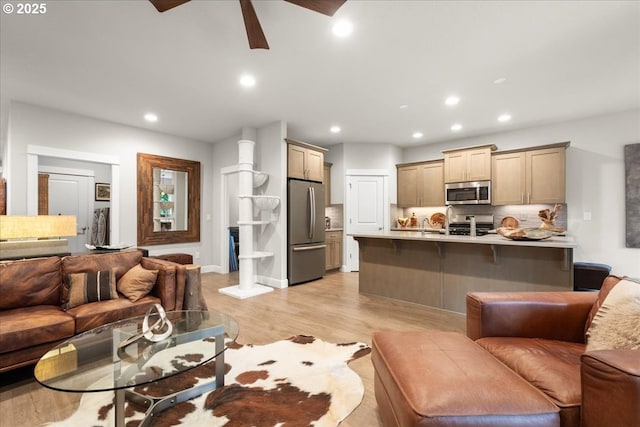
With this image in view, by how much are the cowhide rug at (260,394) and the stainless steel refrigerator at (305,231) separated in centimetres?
243

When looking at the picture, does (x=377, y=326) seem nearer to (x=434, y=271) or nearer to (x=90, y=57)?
(x=434, y=271)

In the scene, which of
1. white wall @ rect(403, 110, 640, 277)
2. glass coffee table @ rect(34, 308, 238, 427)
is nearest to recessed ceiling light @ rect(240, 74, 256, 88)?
glass coffee table @ rect(34, 308, 238, 427)

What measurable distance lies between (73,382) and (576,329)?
106 inches

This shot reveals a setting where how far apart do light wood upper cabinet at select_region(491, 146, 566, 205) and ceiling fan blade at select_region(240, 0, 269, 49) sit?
4.73m

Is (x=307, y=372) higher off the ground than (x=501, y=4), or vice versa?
(x=501, y=4)

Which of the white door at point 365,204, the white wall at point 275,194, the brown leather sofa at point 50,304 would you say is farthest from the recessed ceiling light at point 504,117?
the brown leather sofa at point 50,304

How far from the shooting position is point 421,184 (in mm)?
6090

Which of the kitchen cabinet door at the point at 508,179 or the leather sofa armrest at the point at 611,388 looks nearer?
the leather sofa armrest at the point at 611,388

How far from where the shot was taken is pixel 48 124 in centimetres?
412

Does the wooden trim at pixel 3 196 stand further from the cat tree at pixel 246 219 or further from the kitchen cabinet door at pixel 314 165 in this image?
the kitchen cabinet door at pixel 314 165

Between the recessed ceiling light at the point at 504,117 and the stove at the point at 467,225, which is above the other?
the recessed ceiling light at the point at 504,117

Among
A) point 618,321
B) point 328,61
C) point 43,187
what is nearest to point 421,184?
point 328,61

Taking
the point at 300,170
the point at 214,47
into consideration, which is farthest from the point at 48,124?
the point at 300,170

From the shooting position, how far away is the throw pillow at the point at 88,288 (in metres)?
2.42
